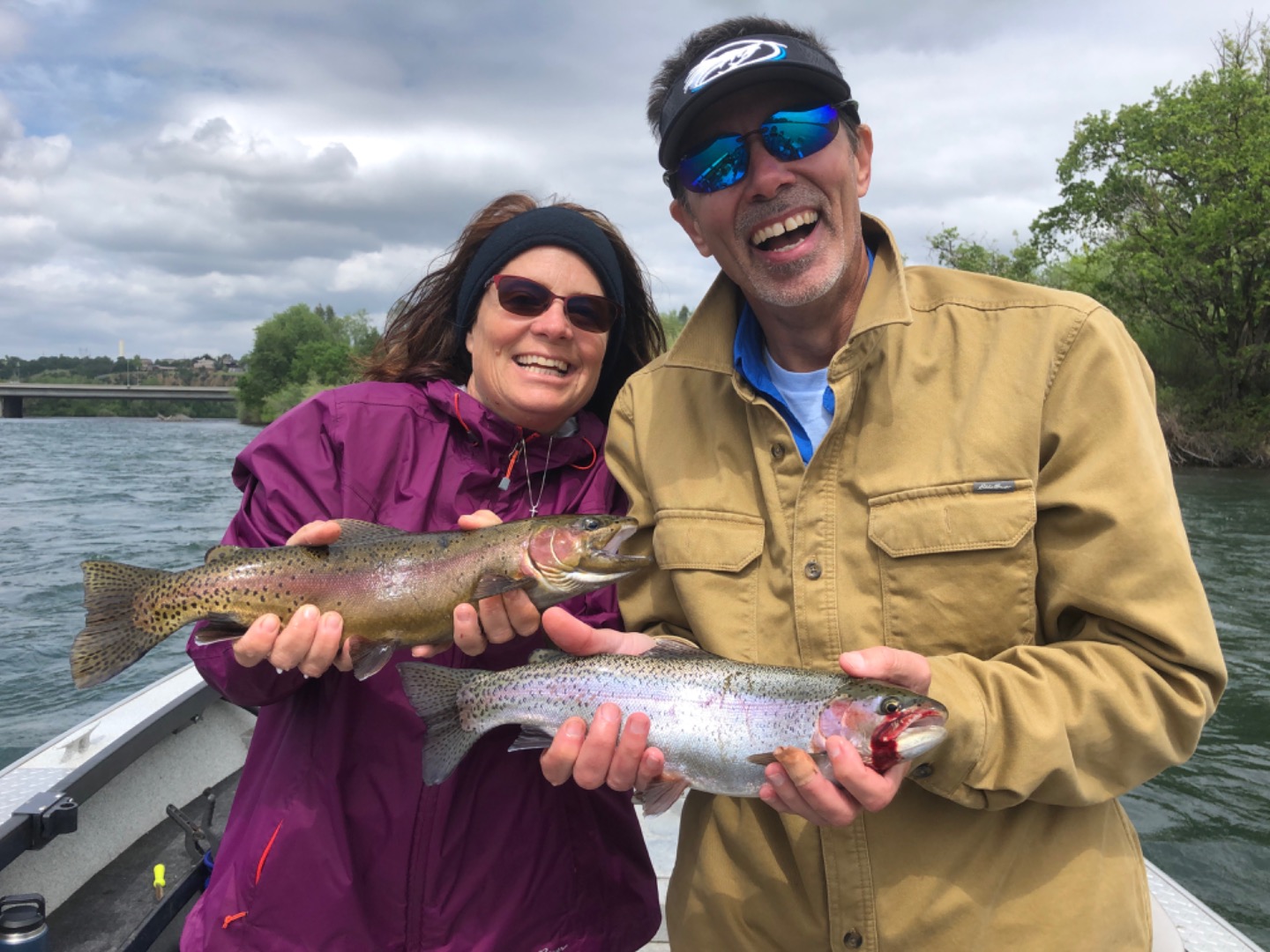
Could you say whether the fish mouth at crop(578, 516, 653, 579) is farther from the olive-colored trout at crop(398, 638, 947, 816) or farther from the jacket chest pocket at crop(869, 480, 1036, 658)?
the jacket chest pocket at crop(869, 480, 1036, 658)

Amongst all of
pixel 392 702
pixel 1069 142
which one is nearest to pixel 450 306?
pixel 392 702

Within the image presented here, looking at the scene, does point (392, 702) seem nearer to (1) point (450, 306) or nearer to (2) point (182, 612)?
(2) point (182, 612)

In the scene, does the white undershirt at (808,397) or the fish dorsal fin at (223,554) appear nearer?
the white undershirt at (808,397)

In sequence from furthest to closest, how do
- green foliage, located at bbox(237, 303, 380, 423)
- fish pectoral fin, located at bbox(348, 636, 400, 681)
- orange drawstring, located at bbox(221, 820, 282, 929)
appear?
1. green foliage, located at bbox(237, 303, 380, 423)
2. fish pectoral fin, located at bbox(348, 636, 400, 681)
3. orange drawstring, located at bbox(221, 820, 282, 929)

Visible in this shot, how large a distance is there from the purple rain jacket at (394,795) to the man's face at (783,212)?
107 centimetres

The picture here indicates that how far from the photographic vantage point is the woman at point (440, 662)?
2896 millimetres

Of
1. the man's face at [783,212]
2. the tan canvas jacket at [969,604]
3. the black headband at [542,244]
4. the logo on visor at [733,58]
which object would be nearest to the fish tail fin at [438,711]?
the tan canvas jacket at [969,604]

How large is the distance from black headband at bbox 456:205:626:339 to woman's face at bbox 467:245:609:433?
1.1 inches

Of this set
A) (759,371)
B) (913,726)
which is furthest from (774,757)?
(759,371)

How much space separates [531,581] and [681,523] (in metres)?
0.56

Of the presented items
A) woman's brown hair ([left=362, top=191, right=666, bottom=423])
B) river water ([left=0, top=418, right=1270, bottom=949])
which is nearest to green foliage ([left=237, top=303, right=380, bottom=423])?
river water ([left=0, top=418, right=1270, bottom=949])

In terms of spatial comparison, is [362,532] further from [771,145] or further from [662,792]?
[771,145]

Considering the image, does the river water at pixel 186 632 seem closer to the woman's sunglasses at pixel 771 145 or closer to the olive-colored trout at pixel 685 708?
the olive-colored trout at pixel 685 708

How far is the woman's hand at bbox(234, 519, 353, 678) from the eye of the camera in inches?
115
